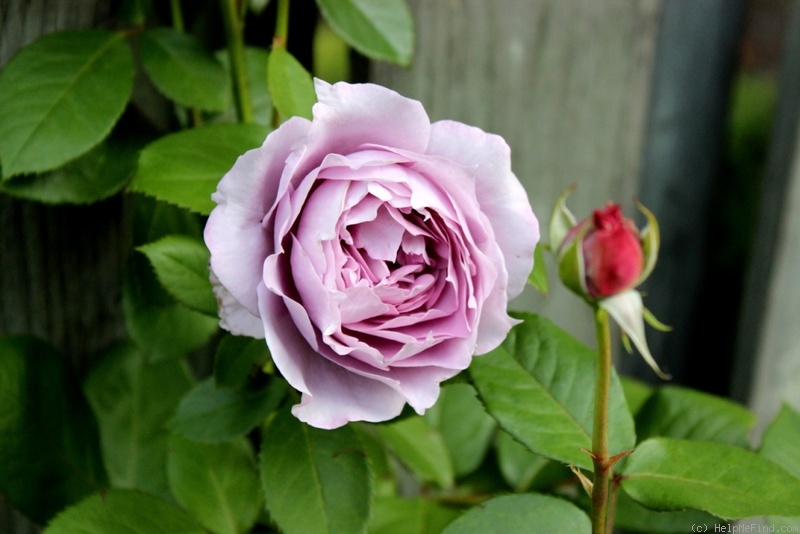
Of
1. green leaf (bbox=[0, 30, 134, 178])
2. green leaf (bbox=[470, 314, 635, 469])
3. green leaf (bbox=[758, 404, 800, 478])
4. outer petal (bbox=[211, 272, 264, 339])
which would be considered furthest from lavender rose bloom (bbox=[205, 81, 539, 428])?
green leaf (bbox=[758, 404, 800, 478])

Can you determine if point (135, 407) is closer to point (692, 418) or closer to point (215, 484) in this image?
point (215, 484)

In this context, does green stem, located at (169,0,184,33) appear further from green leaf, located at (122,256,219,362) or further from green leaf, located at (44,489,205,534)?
green leaf, located at (44,489,205,534)

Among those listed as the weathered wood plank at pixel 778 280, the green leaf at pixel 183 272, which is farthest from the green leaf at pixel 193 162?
the weathered wood plank at pixel 778 280

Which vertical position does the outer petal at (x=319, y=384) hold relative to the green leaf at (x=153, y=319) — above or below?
above

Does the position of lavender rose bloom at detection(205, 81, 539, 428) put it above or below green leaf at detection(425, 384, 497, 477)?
above

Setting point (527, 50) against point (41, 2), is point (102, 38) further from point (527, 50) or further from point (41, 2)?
point (527, 50)

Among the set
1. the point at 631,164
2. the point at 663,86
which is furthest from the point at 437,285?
the point at 663,86

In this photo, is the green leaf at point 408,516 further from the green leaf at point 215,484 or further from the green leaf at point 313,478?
the green leaf at point 313,478
